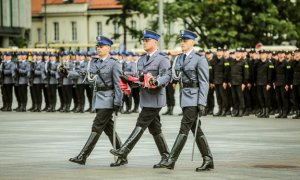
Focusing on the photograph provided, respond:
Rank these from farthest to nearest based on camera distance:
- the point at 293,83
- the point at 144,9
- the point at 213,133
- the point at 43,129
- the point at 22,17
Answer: the point at 22,17
the point at 144,9
the point at 293,83
the point at 43,129
the point at 213,133

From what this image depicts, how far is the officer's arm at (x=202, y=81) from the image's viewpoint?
53.7ft

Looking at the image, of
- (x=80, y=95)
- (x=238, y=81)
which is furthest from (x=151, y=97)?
(x=80, y=95)

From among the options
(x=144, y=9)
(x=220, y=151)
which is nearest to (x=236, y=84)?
(x=220, y=151)

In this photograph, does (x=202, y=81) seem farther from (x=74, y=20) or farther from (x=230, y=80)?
(x=74, y=20)

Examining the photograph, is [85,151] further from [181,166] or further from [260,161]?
[260,161]

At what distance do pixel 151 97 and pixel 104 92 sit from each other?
3.12 ft

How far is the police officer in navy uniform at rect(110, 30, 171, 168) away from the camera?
55.2 ft

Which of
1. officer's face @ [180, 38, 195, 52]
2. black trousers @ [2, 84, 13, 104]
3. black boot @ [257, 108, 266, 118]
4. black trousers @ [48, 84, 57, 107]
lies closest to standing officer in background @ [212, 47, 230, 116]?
black boot @ [257, 108, 266, 118]

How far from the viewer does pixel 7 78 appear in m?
38.9

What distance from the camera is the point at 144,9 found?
227 feet

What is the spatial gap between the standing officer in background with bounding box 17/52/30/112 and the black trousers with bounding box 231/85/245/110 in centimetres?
804

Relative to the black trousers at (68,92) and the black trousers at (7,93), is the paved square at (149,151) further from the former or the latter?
the black trousers at (7,93)

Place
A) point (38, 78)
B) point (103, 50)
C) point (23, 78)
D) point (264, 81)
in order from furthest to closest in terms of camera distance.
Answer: point (23, 78) → point (38, 78) → point (264, 81) → point (103, 50)

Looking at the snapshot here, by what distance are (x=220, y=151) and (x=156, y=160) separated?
2166mm
